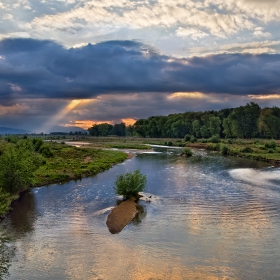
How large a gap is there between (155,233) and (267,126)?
155055 mm

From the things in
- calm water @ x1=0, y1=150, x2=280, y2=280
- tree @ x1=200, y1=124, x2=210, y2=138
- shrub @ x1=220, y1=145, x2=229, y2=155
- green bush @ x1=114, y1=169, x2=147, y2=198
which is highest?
tree @ x1=200, y1=124, x2=210, y2=138

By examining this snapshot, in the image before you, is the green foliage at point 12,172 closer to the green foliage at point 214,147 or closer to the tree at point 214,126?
the green foliage at point 214,147

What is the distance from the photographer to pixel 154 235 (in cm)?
3002

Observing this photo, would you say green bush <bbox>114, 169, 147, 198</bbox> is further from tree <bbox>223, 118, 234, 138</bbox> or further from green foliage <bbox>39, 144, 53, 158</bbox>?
tree <bbox>223, 118, 234, 138</bbox>

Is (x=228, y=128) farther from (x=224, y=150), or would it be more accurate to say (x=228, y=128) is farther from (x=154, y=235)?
(x=154, y=235)

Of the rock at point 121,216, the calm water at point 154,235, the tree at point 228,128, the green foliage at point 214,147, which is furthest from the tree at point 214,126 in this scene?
the rock at point 121,216

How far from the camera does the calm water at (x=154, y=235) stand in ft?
76.8

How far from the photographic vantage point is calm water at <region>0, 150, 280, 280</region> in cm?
2342

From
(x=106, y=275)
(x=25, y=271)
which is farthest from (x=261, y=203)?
(x=25, y=271)

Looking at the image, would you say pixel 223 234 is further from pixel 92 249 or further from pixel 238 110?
pixel 238 110

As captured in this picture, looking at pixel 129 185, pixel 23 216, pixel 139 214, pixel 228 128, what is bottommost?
pixel 23 216

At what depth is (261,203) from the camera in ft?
136

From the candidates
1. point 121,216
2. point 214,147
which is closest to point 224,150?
point 214,147

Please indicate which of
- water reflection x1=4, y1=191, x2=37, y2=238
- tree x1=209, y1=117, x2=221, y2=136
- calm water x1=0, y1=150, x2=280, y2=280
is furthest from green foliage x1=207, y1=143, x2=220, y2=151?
water reflection x1=4, y1=191, x2=37, y2=238
